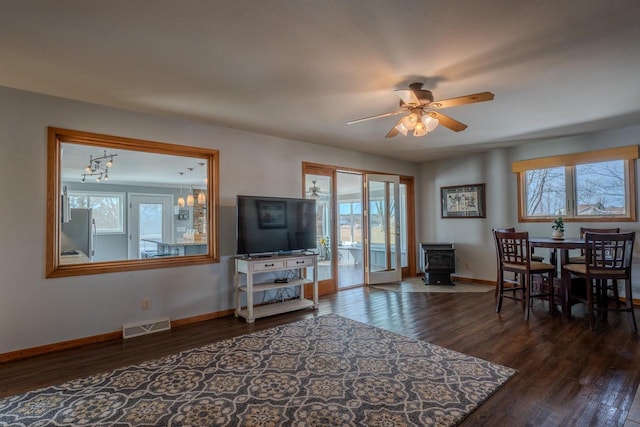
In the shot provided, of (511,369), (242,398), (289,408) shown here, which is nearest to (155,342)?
(242,398)

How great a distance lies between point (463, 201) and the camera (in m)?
6.24

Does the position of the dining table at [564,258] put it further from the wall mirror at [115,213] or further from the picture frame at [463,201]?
the wall mirror at [115,213]

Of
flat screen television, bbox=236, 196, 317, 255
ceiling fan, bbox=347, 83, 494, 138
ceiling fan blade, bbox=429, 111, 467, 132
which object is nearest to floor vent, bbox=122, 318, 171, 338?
flat screen television, bbox=236, 196, 317, 255

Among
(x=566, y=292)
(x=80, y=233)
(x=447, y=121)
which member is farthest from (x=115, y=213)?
(x=566, y=292)

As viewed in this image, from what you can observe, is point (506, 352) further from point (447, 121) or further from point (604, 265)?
point (447, 121)

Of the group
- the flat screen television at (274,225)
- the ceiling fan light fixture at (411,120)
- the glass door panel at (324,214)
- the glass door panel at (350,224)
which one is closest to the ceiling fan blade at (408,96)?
the ceiling fan light fixture at (411,120)

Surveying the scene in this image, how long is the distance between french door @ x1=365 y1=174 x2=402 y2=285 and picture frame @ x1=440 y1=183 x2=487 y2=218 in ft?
3.45

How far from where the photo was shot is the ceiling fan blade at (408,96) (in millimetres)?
2674

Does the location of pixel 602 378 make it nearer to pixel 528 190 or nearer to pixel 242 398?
pixel 242 398

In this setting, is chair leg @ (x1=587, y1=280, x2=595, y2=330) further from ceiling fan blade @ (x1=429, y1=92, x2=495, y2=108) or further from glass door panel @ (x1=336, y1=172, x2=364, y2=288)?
glass door panel @ (x1=336, y1=172, x2=364, y2=288)

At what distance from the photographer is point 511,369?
2.49 metres

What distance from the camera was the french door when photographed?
592cm

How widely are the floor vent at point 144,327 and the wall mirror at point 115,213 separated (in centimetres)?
60

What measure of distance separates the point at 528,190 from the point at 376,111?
3553 mm
